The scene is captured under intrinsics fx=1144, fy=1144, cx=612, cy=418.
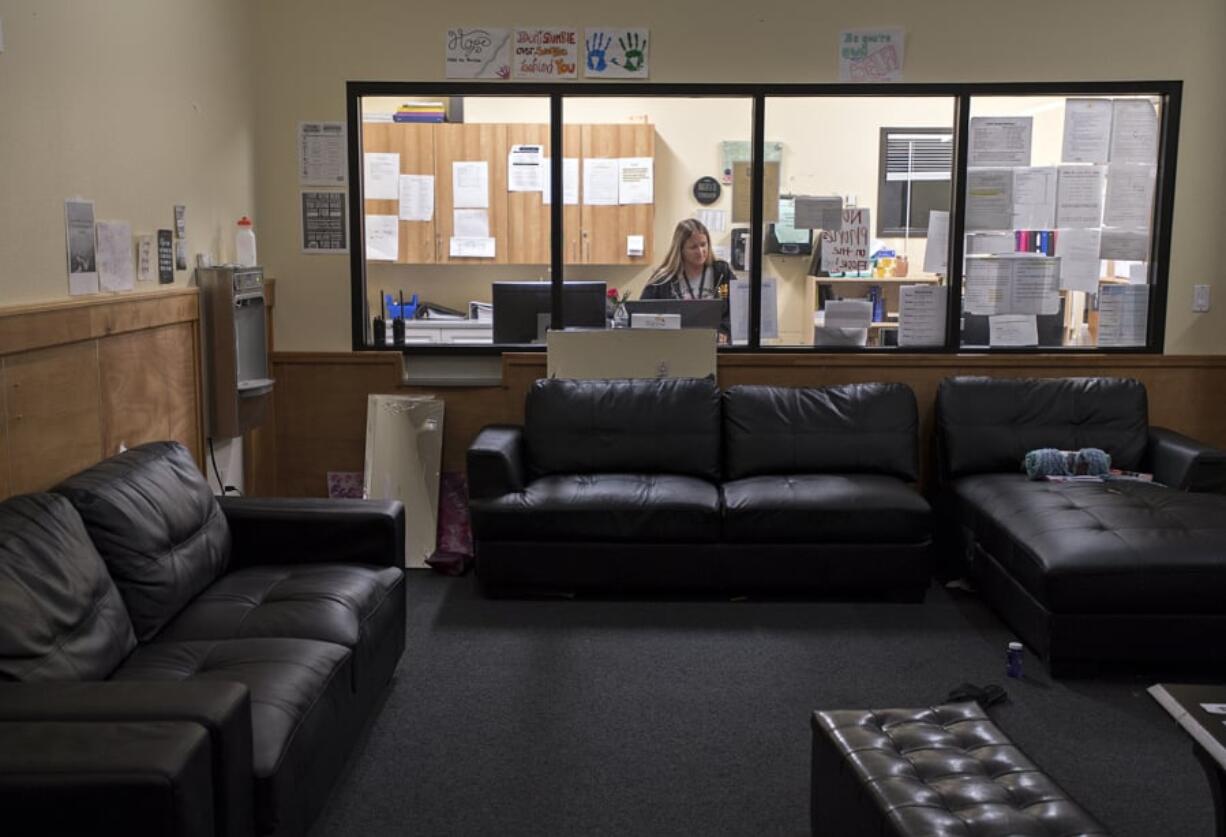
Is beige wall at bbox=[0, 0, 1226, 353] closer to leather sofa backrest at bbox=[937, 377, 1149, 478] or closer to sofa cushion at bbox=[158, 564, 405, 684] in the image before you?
leather sofa backrest at bbox=[937, 377, 1149, 478]

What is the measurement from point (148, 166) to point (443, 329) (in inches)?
93.7

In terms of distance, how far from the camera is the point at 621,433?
16.1 ft

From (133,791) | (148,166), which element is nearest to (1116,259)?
(148,166)

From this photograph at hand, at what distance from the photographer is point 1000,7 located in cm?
511

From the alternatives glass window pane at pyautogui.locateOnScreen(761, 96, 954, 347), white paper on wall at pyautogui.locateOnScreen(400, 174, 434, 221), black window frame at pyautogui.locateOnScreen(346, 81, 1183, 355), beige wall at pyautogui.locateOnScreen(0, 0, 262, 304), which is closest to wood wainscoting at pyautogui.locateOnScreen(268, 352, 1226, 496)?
black window frame at pyautogui.locateOnScreen(346, 81, 1183, 355)

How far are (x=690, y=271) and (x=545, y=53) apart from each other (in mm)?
1304

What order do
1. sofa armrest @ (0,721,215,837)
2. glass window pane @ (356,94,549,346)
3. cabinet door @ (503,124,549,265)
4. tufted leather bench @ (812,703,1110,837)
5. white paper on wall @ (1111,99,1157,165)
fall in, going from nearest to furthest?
sofa armrest @ (0,721,215,837), tufted leather bench @ (812,703,1110,837), white paper on wall @ (1111,99,1157,165), glass window pane @ (356,94,549,346), cabinet door @ (503,124,549,265)

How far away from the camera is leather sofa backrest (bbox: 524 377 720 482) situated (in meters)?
4.88

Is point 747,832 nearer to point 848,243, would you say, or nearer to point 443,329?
point 848,243

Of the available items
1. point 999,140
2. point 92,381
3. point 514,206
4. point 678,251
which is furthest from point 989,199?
point 92,381

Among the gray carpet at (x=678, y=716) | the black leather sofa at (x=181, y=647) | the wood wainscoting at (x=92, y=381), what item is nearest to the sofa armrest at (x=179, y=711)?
the black leather sofa at (x=181, y=647)

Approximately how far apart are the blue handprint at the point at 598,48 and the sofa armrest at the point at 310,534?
248 cm

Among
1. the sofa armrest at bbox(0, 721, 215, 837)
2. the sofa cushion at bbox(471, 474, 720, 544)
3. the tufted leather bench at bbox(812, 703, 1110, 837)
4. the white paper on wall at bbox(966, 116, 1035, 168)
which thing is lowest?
the tufted leather bench at bbox(812, 703, 1110, 837)

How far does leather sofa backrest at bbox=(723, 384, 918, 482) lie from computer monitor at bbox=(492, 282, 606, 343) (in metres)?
0.88
